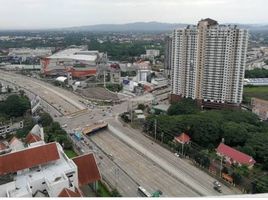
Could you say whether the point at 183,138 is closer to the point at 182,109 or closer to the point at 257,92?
the point at 182,109

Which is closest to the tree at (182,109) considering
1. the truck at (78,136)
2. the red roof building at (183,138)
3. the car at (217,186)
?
the red roof building at (183,138)

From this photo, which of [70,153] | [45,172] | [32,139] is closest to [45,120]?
[70,153]

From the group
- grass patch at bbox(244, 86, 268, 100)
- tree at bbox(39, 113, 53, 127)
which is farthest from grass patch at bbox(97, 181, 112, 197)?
grass patch at bbox(244, 86, 268, 100)

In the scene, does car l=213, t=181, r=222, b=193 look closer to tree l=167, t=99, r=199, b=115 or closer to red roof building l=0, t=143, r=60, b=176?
red roof building l=0, t=143, r=60, b=176

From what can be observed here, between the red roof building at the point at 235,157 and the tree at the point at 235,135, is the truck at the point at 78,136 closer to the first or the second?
the red roof building at the point at 235,157

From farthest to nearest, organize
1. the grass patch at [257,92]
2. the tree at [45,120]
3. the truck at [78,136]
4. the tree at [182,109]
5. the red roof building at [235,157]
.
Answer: the grass patch at [257,92] → the tree at [182,109] → the tree at [45,120] → the truck at [78,136] → the red roof building at [235,157]

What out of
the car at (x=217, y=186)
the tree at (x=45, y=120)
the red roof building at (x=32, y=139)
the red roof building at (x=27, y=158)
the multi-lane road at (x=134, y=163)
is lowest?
the car at (x=217, y=186)

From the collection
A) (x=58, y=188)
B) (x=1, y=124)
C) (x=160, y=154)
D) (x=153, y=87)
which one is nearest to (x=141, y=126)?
(x=160, y=154)
